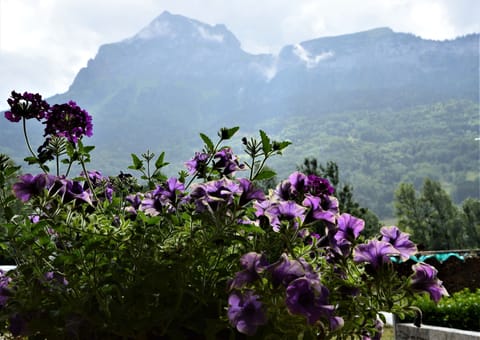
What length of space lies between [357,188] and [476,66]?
74.3 m

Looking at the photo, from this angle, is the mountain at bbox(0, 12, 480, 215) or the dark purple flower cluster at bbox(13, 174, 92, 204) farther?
the mountain at bbox(0, 12, 480, 215)

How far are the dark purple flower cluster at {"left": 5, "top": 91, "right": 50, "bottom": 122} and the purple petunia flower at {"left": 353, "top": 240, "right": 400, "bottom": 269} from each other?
3.48ft

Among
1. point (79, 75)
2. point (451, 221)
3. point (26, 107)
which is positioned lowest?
point (451, 221)

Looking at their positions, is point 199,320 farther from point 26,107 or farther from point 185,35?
point 185,35

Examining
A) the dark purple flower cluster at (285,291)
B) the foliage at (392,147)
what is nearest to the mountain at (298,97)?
the foliage at (392,147)

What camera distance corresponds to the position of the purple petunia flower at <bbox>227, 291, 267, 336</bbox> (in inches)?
31.5

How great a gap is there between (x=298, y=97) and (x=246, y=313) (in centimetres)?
14626

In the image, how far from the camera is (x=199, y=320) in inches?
36.8

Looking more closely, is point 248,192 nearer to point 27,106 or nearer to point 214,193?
point 214,193

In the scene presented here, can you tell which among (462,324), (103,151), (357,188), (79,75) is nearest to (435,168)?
(357,188)

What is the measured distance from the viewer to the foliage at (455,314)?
416 cm

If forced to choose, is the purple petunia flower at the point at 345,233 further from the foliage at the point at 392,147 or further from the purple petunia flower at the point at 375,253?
the foliage at the point at 392,147

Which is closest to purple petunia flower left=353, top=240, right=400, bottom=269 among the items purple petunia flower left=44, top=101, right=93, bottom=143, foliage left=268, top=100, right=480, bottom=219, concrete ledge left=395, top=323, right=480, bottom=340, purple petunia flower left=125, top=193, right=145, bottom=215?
purple petunia flower left=125, top=193, right=145, bottom=215

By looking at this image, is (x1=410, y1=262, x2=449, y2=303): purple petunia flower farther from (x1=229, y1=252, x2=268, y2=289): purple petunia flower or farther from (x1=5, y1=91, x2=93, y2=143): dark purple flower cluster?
(x1=5, y1=91, x2=93, y2=143): dark purple flower cluster
